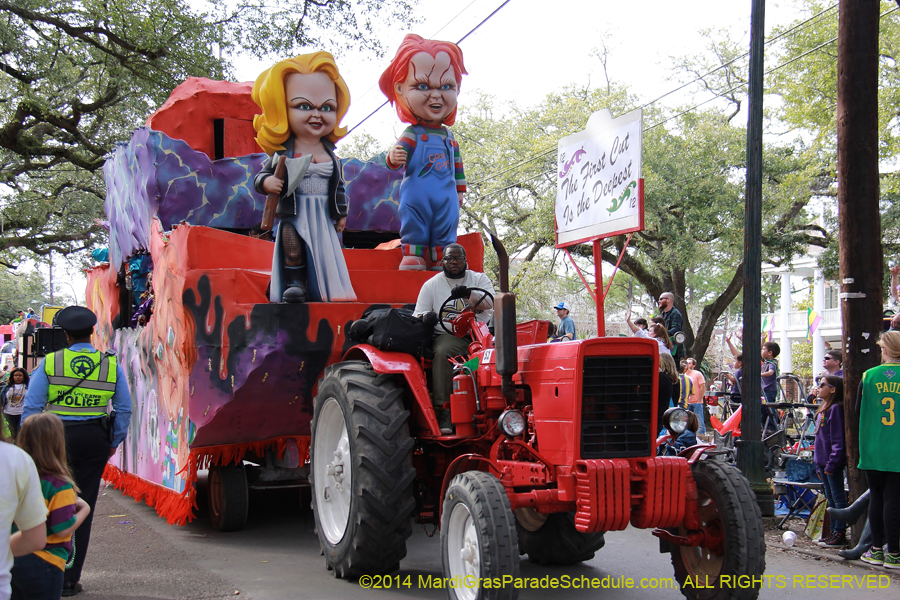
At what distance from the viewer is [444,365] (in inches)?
206

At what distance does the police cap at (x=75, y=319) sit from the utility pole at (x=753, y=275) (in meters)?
5.37

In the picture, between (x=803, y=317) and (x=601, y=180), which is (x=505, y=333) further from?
(x=803, y=317)

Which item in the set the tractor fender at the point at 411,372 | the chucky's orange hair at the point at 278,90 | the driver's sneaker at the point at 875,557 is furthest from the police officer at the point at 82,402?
the driver's sneaker at the point at 875,557

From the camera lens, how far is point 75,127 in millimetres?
17672

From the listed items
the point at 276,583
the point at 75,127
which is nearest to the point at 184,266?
the point at 276,583

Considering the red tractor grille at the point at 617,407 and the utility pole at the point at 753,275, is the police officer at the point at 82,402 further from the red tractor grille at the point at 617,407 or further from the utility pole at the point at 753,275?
the utility pole at the point at 753,275

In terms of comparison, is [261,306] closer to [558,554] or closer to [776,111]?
[558,554]

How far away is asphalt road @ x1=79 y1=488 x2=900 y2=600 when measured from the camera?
16.8ft

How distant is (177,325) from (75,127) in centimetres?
1320

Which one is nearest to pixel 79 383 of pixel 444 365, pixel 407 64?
pixel 444 365

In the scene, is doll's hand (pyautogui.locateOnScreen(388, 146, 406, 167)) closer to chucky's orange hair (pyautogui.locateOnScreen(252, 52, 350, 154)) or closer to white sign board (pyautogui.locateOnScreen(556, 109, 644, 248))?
chucky's orange hair (pyautogui.locateOnScreen(252, 52, 350, 154))

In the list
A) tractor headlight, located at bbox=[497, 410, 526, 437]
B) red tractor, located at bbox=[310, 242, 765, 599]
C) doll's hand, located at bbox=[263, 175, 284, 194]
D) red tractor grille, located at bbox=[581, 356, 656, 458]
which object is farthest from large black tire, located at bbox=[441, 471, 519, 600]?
doll's hand, located at bbox=[263, 175, 284, 194]

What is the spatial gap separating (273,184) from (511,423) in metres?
3.61

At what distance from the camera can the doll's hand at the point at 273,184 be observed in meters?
6.98
